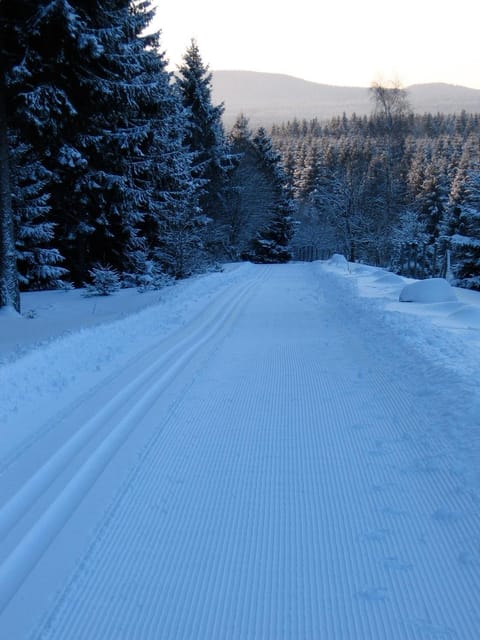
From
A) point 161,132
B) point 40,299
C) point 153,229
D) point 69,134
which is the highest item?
point 161,132

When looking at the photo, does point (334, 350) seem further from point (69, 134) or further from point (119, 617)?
point (69, 134)

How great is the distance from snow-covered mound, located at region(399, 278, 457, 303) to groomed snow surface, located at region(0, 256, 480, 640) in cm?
461

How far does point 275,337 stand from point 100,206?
11.3 meters

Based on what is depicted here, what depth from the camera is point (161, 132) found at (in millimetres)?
19703

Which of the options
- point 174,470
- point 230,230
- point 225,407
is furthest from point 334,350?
point 230,230

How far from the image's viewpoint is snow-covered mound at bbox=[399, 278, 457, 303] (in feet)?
38.6

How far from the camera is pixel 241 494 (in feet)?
11.1

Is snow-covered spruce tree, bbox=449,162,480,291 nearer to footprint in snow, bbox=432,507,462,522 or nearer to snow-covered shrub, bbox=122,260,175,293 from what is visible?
snow-covered shrub, bbox=122,260,175,293

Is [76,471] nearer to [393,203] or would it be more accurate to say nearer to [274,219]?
[393,203]

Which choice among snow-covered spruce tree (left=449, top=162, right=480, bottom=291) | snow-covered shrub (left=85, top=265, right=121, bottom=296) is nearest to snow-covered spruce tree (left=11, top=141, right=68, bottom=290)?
snow-covered shrub (left=85, top=265, right=121, bottom=296)

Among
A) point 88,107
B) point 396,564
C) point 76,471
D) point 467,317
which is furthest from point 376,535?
point 88,107

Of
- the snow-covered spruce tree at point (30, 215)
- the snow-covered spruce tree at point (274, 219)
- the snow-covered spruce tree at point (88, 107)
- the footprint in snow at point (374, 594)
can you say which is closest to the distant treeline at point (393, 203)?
the snow-covered spruce tree at point (274, 219)

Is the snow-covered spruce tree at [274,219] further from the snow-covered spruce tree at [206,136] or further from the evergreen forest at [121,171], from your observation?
the snow-covered spruce tree at [206,136]

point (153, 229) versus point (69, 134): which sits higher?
point (69, 134)
